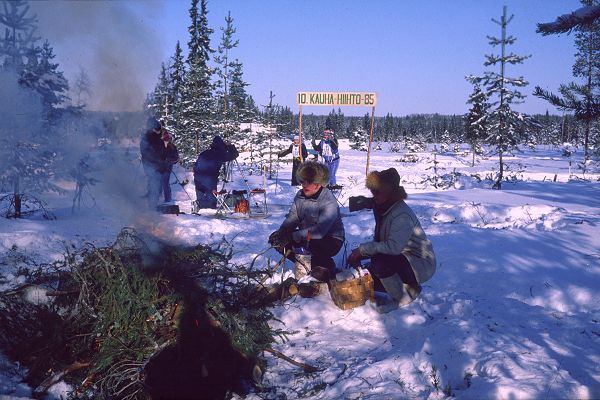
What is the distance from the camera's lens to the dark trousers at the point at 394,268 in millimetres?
4672

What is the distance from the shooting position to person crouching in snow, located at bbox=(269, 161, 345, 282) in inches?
218

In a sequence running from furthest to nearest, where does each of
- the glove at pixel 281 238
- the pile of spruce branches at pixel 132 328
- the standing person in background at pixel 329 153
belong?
the standing person in background at pixel 329 153
the glove at pixel 281 238
the pile of spruce branches at pixel 132 328

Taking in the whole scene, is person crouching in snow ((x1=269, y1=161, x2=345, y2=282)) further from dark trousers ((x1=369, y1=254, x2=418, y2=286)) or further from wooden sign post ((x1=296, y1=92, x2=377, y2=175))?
wooden sign post ((x1=296, y1=92, x2=377, y2=175))

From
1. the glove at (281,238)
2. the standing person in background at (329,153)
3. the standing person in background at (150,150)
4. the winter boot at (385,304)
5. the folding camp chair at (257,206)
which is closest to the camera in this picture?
the winter boot at (385,304)

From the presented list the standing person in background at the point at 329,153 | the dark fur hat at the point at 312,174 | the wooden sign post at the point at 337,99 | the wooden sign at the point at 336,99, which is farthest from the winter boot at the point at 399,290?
the standing person in background at the point at 329,153

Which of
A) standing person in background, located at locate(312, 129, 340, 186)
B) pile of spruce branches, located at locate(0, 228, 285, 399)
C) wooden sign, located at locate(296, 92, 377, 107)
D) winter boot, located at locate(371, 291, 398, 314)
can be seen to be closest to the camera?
pile of spruce branches, located at locate(0, 228, 285, 399)

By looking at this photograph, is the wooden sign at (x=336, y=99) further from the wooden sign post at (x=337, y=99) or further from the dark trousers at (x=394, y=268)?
the dark trousers at (x=394, y=268)

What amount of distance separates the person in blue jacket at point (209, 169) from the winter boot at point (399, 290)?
6932 millimetres

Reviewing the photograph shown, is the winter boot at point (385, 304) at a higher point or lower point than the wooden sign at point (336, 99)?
lower

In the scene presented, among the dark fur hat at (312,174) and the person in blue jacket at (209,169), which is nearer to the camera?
the dark fur hat at (312,174)

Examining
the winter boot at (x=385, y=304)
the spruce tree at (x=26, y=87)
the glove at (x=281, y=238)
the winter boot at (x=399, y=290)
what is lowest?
the winter boot at (x=385, y=304)

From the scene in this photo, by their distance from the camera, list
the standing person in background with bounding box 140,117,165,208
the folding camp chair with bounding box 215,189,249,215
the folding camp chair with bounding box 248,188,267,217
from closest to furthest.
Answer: the standing person in background with bounding box 140,117,165,208 → the folding camp chair with bounding box 215,189,249,215 → the folding camp chair with bounding box 248,188,267,217

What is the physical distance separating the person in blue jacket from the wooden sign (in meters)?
3.67

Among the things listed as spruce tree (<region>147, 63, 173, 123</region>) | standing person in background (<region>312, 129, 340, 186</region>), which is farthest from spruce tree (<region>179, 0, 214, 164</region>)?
standing person in background (<region>312, 129, 340, 186</region>)
